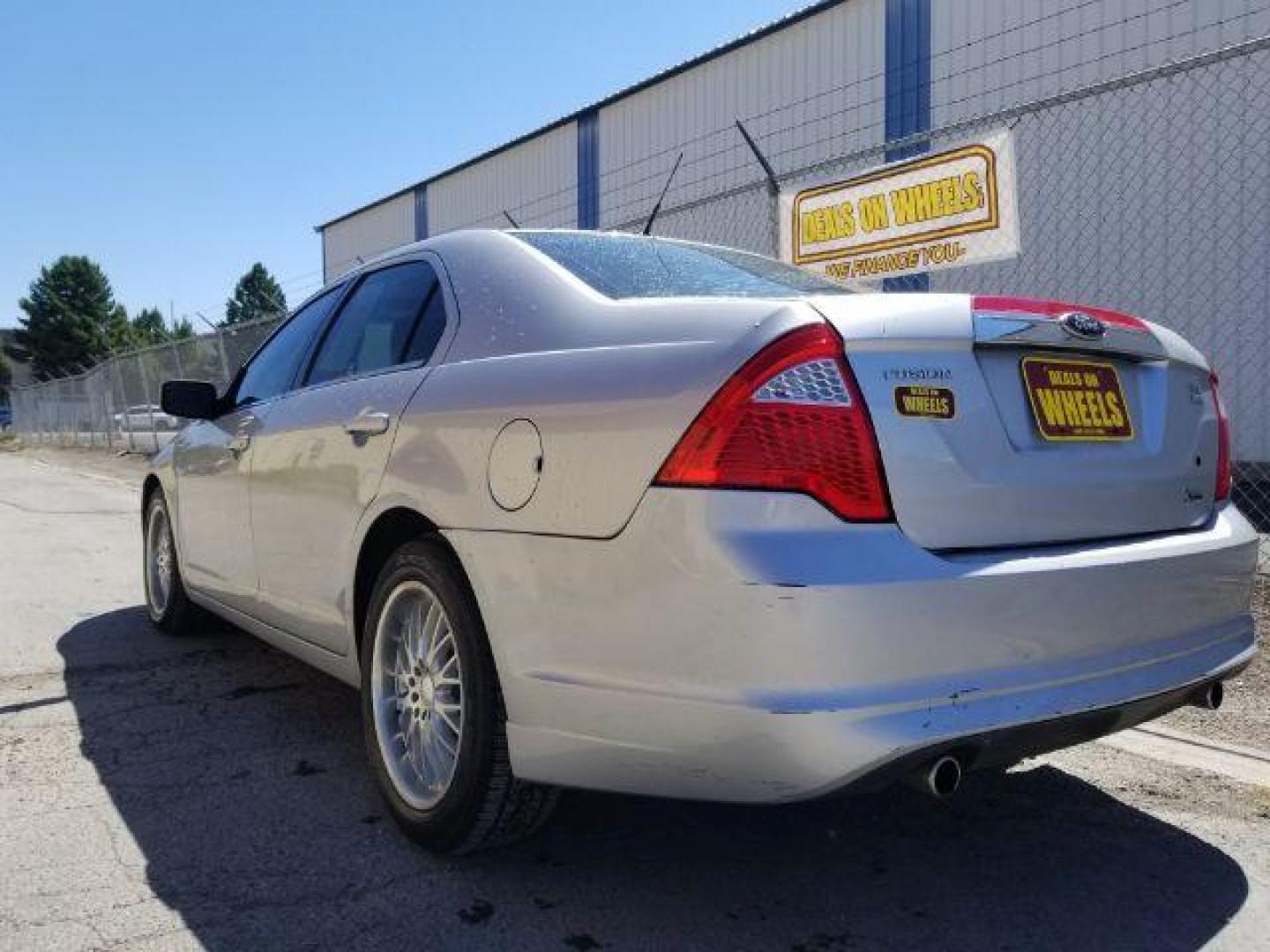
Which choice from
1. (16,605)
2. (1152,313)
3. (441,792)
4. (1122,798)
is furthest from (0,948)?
(1152,313)

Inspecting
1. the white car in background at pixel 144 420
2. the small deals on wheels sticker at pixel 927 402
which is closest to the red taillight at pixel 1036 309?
the small deals on wheels sticker at pixel 927 402

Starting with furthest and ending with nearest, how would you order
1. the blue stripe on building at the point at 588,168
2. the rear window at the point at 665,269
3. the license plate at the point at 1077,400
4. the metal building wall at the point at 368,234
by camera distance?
1. the metal building wall at the point at 368,234
2. the blue stripe on building at the point at 588,168
3. the rear window at the point at 665,269
4. the license plate at the point at 1077,400

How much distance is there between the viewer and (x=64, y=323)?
75562 mm

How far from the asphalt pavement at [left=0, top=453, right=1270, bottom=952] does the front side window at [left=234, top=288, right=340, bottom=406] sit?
1.24 metres

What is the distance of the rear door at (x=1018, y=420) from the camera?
207 cm

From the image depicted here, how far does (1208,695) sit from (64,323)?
278ft

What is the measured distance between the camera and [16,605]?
584 cm

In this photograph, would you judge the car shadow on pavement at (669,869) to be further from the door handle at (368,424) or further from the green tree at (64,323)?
the green tree at (64,323)

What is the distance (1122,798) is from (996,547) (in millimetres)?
1425

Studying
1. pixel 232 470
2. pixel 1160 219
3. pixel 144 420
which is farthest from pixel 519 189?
pixel 232 470

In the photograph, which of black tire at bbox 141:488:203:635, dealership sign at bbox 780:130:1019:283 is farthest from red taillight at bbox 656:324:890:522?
dealership sign at bbox 780:130:1019:283

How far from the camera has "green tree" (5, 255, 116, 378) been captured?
248 feet

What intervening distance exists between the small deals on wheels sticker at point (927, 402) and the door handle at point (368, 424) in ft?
4.73

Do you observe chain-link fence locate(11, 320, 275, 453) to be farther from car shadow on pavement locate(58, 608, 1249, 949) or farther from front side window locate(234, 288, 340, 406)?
car shadow on pavement locate(58, 608, 1249, 949)
